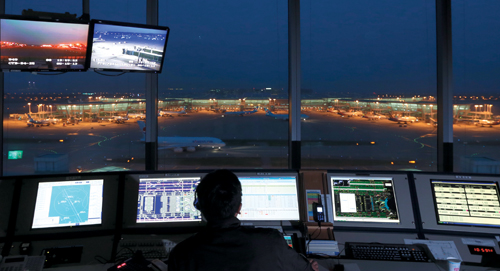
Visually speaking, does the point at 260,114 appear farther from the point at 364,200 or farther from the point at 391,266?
the point at 391,266

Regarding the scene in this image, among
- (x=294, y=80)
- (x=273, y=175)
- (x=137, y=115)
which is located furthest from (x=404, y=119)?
(x=137, y=115)

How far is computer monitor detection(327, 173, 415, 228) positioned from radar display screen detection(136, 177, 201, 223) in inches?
38.2

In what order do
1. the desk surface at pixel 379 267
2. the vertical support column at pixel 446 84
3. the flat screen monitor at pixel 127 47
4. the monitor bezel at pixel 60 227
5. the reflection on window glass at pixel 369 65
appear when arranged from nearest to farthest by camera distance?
the desk surface at pixel 379 267 → the monitor bezel at pixel 60 227 → the flat screen monitor at pixel 127 47 → the vertical support column at pixel 446 84 → the reflection on window glass at pixel 369 65

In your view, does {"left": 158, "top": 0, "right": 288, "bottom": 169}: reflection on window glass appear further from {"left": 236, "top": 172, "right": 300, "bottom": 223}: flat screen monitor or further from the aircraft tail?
{"left": 236, "top": 172, "right": 300, "bottom": 223}: flat screen monitor

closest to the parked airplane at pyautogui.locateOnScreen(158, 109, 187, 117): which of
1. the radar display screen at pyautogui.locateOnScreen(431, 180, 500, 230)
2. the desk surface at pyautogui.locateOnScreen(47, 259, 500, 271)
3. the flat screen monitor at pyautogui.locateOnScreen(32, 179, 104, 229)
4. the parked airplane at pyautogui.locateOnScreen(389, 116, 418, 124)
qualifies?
the flat screen monitor at pyautogui.locateOnScreen(32, 179, 104, 229)

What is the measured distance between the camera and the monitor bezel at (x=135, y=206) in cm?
201

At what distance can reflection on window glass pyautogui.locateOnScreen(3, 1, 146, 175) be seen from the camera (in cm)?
309

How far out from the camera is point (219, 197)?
3.50 ft

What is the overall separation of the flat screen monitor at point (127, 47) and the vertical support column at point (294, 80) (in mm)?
1200

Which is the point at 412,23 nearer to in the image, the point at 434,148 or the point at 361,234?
the point at 434,148

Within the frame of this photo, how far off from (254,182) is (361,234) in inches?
31.4

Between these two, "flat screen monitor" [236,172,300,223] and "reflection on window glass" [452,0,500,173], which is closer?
"flat screen monitor" [236,172,300,223]

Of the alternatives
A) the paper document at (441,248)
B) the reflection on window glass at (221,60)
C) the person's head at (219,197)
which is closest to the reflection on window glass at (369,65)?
the reflection on window glass at (221,60)

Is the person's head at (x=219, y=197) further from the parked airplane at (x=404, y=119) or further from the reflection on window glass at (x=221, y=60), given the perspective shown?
the parked airplane at (x=404, y=119)
